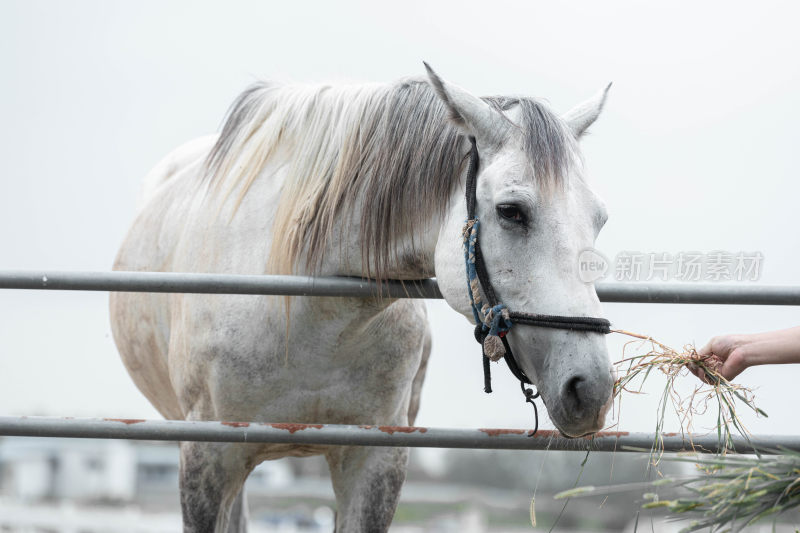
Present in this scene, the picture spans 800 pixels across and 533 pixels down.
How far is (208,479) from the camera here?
279cm

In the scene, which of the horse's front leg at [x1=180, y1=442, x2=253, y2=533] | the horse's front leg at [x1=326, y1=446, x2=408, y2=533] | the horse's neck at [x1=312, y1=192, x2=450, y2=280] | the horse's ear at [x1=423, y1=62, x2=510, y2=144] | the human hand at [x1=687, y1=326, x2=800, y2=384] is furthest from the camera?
the horse's front leg at [x1=326, y1=446, x2=408, y2=533]

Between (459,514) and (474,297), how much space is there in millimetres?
33973

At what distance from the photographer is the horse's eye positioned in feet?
7.02

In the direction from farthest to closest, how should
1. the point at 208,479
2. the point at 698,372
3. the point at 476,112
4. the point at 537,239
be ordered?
the point at 208,479, the point at 476,112, the point at 537,239, the point at 698,372

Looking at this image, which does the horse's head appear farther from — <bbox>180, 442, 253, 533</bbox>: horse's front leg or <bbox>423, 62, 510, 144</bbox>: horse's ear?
<bbox>180, 442, 253, 533</bbox>: horse's front leg

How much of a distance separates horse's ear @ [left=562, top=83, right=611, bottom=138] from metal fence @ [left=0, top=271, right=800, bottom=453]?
54cm

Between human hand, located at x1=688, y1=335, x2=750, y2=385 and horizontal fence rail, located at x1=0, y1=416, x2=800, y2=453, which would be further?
horizontal fence rail, located at x1=0, y1=416, x2=800, y2=453

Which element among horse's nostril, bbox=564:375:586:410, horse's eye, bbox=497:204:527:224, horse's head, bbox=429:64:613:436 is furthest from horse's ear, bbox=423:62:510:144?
horse's nostril, bbox=564:375:586:410

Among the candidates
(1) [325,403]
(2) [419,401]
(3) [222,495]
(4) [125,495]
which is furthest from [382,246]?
(4) [125,495]

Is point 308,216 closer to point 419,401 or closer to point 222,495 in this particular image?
point 222,495

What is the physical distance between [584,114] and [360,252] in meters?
0.81

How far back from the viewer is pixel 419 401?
366 cm

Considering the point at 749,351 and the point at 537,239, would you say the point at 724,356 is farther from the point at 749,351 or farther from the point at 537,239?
the point at 537,239

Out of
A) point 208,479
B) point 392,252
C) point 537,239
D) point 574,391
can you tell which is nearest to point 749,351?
point 574,391
